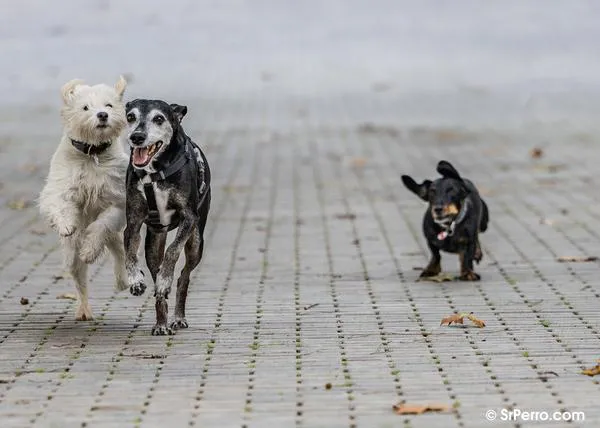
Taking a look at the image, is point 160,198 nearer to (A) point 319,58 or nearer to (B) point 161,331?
(B) point 161,331

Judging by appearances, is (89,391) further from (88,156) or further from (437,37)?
(437,37)

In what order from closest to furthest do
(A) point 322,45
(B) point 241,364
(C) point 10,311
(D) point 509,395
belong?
1. (D) point 509,395
2. (B) point 241,364
3. (C) point 10,311
4. (A) point 322,45

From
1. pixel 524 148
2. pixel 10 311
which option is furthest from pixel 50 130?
pixel 10 311

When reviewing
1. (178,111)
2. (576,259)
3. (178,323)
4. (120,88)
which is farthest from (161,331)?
(576,259)

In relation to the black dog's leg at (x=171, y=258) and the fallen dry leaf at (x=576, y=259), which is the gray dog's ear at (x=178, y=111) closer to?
the black dog's leg at (x=171, y=258)

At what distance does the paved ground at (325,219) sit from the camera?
23.1 ft

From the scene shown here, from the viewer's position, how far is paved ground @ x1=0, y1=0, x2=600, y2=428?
7039 mm

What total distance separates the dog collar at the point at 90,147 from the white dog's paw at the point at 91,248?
48 cm

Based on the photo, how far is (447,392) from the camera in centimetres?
689

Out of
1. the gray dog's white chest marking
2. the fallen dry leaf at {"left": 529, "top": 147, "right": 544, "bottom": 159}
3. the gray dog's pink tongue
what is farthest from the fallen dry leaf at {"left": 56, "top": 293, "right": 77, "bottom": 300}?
the fallen dry leaf at {"left": 529, "top": 147, "right": 544, "bottom": 159}

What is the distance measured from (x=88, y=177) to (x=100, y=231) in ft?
1.11

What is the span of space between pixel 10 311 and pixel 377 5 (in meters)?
21.1

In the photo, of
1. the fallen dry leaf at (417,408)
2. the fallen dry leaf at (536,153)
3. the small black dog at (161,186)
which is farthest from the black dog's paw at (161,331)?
the fallen dry leaf at (536,153)

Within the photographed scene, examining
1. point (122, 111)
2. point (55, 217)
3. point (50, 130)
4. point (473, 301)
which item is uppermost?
point (122, 111)
